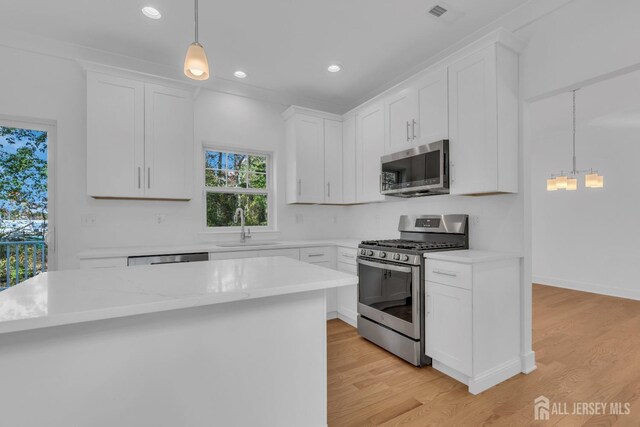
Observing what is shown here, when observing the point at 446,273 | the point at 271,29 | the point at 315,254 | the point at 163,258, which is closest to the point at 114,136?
the point at 163,258

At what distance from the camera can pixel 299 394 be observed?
1438 millimetres

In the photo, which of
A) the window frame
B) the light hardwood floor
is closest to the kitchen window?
the window frame

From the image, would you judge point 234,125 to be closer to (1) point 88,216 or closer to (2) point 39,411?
(1) point 88,216

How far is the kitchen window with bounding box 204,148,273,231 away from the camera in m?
3.68

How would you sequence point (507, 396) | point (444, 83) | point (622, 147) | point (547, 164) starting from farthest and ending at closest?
1. point (547, 164)
2. point (622, 147)
3. point (444, 83)
4. point (507, 396)

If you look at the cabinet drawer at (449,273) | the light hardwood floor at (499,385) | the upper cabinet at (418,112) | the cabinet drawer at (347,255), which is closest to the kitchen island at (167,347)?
the light hardwood floor at (499,385)

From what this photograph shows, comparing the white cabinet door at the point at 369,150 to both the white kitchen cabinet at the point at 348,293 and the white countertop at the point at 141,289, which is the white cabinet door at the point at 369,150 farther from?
the white countertop at the point at 141,289

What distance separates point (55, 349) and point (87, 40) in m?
3.02

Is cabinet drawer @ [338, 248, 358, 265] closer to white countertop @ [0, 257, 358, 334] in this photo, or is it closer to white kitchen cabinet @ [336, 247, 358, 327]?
white kitchen cabinet @ [336, 247, 358, 327]

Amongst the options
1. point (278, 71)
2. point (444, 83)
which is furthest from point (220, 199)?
point (444, 83)

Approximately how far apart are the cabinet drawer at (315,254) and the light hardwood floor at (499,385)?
32.1 inches

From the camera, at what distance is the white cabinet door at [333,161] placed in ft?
13.1

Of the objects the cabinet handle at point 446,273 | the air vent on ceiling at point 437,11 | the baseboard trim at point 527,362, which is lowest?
the baseboard trim at point 527,362

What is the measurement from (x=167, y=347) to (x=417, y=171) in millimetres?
2487
